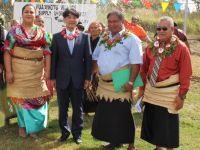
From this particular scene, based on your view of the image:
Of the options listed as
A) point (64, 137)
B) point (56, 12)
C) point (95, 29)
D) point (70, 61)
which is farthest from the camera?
point (56, 12)

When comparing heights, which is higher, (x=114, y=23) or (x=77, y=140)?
(x=114, y=23)

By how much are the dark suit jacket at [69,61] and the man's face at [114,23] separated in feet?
1.57

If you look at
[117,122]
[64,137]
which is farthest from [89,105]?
[117,122]

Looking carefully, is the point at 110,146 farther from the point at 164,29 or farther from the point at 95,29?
the point at 95,29

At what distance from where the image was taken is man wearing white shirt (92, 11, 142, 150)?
485cm

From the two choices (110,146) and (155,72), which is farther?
(110,146)

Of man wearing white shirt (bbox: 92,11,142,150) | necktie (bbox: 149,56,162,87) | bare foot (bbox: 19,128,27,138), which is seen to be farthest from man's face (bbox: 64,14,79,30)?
bare foot (bbox: 19,128,27,138)

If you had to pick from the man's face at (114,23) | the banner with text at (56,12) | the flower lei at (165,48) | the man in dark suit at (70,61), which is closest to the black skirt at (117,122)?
the man in dark suit at (70,61)

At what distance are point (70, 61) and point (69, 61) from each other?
1cm

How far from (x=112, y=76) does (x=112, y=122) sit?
24.1 inches

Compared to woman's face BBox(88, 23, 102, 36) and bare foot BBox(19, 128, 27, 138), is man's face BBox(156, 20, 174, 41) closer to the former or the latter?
woman's face BBox(88, 23, 102, 36)

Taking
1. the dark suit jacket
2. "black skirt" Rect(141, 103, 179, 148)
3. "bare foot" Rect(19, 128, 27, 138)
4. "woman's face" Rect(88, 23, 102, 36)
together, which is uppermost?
"woman's face" Rect(88, 23, 102, 36)

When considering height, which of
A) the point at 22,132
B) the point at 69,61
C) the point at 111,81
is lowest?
the point at 22,132

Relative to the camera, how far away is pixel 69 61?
16.8ft
